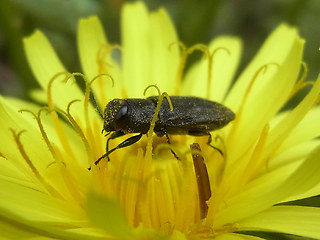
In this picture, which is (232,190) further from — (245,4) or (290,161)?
(245,4)

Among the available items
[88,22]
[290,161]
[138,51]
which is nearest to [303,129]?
[290,161]

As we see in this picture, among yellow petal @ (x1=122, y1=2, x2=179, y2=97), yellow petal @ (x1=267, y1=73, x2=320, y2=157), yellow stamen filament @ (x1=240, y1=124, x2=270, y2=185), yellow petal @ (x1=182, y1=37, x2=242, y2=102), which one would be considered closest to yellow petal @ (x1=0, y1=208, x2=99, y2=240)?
yellow stamen filament @ (x1=240, y1=124, x2=270, y2=185)

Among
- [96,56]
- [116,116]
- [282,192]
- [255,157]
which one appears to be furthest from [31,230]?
[96,56]

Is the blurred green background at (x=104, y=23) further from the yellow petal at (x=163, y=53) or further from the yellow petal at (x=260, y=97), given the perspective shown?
the yellow petal at (x=260, y=97)

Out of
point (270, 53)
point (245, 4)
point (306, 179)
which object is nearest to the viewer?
point (306, 179)

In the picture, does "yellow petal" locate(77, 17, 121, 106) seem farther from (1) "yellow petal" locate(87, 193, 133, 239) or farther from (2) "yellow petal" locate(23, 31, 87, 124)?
(1) "yellow petal" locate(87, 193, 133, 239)

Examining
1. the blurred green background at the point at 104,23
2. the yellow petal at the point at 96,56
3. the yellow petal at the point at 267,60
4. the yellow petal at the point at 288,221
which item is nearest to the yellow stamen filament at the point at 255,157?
the yellow petal at the point at 288,221
